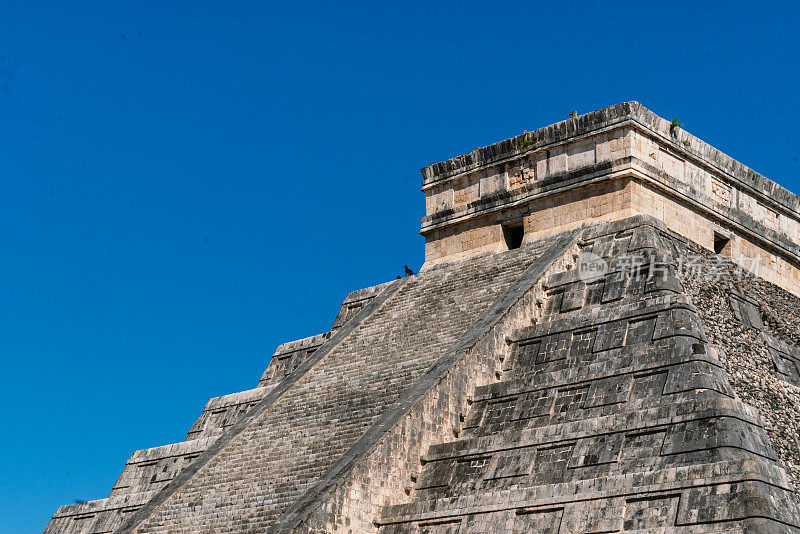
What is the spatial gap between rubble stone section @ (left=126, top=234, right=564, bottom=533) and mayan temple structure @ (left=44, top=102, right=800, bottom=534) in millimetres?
40

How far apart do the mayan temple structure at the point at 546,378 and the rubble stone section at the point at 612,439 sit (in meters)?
0.03

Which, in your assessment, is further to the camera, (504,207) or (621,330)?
(504,207)

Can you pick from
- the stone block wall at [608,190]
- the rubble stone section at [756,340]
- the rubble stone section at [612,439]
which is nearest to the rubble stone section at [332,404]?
the stone block wall at [608,190]

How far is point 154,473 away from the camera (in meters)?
19.1

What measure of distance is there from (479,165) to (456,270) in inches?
75.6

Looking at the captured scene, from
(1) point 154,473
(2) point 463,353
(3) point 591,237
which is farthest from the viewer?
(1) point 154,473

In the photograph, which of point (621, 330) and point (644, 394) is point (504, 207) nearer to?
point (621, 330)

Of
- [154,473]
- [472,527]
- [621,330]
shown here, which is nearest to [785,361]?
[621,330]

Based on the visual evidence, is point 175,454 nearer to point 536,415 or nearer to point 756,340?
point 536,415
